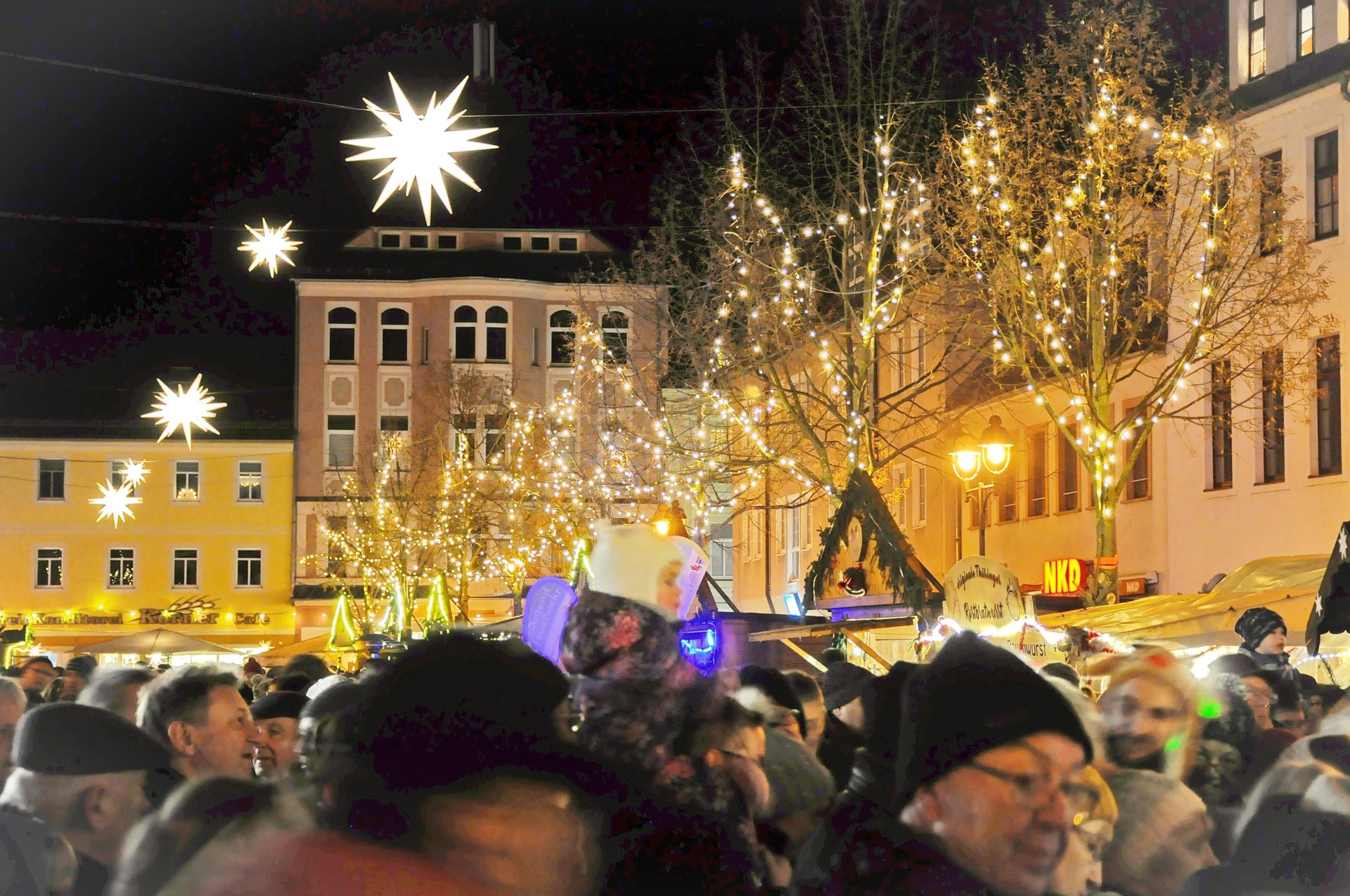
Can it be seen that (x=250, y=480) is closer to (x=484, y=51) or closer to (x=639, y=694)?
(x=484, y=51)

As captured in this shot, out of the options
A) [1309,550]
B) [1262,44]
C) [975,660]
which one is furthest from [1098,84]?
[975,660]

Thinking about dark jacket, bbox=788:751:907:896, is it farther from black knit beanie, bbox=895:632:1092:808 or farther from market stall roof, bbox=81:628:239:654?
market stall roof, bbox=81:628:239:654

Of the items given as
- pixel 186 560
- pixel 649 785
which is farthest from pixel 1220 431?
pixel 186 560

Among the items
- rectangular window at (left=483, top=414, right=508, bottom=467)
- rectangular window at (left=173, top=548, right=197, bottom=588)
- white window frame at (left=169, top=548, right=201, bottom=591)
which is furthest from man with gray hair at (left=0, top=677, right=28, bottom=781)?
rectangular window at (left=173, top=548, right=197, bottom=588)

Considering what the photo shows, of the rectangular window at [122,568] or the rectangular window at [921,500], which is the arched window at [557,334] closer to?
the rectangular window at [122,568]

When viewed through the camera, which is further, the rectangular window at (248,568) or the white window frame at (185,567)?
the rectangular window at (248,568)

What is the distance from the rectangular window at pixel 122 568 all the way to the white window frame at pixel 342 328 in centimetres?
1040

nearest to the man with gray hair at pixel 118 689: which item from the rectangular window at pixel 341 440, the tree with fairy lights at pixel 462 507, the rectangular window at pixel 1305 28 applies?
the rectangular window at pixel 1305 28

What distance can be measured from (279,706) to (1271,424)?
22.5 meters

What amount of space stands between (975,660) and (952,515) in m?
35.4

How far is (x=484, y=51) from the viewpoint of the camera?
12.1 meters

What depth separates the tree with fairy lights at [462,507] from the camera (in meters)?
43.3

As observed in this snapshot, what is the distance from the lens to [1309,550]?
25.6 metres

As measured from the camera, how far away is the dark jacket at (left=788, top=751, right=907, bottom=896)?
276cm
